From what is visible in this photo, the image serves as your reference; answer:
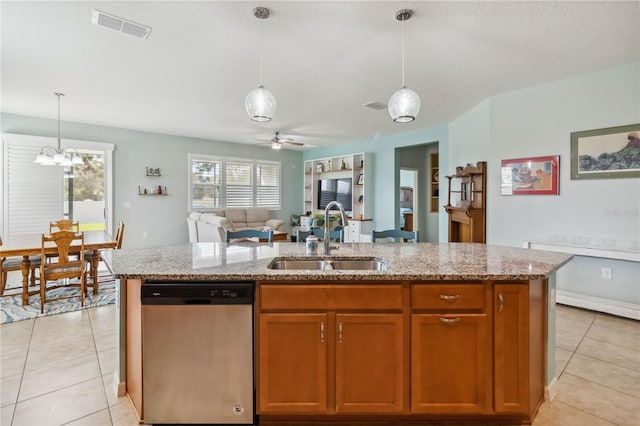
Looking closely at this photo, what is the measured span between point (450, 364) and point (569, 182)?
3.23 m

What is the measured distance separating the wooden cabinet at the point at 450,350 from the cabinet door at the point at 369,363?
3.6 inches

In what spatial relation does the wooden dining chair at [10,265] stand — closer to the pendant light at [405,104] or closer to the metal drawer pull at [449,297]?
the pendant light at [405,104]

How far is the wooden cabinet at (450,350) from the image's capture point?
5.53 feet

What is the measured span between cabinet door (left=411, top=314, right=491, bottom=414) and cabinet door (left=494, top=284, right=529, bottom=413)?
6 centimetres

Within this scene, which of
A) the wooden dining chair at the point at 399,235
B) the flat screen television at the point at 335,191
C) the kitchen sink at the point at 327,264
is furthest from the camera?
the flat screen television at the point at 335,191

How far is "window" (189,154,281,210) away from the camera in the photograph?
7566 millimetres

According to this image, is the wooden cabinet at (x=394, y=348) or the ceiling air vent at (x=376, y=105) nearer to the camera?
the wooden cabinet at (x=394, y=348)

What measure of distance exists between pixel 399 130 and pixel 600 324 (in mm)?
4501

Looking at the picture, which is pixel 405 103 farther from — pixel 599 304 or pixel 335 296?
pixel 599 304

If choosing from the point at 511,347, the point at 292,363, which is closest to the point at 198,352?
the point at 292,363

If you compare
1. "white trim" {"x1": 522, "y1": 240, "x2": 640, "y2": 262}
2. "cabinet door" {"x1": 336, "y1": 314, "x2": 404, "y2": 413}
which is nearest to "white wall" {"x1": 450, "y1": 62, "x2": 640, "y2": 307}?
"white trim" {"x1": 522, "y1": 240, "x2": 640, "y2": 262}

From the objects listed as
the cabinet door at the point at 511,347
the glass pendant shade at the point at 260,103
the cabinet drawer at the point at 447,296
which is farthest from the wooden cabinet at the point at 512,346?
the glass pendant shade at the point at 260,103

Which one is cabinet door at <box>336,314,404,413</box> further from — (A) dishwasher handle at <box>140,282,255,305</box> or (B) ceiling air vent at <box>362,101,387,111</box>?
(B) ceiling air vent at <box>362,101,387,111</box>

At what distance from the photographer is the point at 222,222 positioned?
5.80 meters
